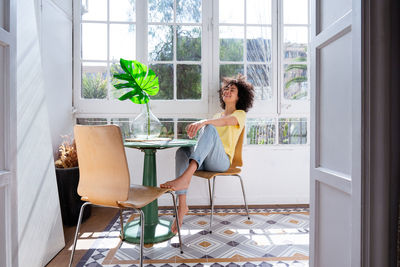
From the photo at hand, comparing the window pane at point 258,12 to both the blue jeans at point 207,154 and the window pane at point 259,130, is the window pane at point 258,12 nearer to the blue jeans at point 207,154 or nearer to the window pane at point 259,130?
the window pane at point 259,130

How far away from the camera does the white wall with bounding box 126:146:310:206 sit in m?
2.92

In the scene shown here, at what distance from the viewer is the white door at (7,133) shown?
38.8 inches

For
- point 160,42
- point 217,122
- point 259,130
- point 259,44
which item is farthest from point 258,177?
point 160,42

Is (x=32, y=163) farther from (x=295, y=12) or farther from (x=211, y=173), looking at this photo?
(x=295, y=12)

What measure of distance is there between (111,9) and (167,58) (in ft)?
2.54

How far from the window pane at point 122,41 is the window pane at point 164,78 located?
290mm

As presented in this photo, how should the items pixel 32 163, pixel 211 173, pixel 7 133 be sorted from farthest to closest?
1. pixel 211 173
2. pixel 32 163
3. pixel 7 133

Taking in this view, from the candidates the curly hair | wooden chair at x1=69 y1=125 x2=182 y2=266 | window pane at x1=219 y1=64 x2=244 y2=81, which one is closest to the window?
window pane at x1=219 y1=64 x2=244 y2=81

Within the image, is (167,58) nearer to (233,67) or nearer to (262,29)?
(233,67)

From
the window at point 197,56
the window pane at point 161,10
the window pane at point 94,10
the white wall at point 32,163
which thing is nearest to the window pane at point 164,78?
the window at point 197,56

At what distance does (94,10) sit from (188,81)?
4.06 ft

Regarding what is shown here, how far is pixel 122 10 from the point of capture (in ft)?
9.61

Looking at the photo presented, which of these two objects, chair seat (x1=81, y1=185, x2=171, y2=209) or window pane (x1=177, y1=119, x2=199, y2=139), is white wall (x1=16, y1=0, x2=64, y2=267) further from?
window pane (x1=177, y1=119, x2=199, y2=139)

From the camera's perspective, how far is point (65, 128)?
274 centimetres
